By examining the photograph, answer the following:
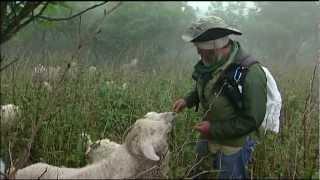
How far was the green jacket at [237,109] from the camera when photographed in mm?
4039

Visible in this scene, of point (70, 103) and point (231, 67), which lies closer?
point (231, 67)

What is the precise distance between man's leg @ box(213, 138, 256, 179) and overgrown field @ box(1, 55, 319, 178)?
7.4 inches

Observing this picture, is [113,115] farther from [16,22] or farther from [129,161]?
[16,22]

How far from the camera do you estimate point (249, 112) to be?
13.3ft

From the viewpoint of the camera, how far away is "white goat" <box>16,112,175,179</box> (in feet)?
13.4

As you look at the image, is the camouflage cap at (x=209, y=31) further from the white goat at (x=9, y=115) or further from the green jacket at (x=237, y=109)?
the white goat at (x=9, y=115)

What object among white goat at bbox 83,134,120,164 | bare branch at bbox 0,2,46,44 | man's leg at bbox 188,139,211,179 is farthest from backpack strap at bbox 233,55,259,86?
bare branch at bbox 0,2,46,44

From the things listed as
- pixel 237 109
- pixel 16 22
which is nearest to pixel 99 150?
pixel 237 109

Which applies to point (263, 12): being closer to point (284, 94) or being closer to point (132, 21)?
point (132, 21)

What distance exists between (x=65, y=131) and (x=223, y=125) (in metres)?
1.91

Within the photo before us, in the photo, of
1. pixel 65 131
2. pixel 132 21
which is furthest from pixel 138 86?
pixel 132 21

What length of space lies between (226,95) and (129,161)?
0.84 meters

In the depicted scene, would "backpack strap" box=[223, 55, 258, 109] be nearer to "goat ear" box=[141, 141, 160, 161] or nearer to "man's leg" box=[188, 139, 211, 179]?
"man's leg" box=[188, 139, 211, 179]

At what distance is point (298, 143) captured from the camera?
5184mm
